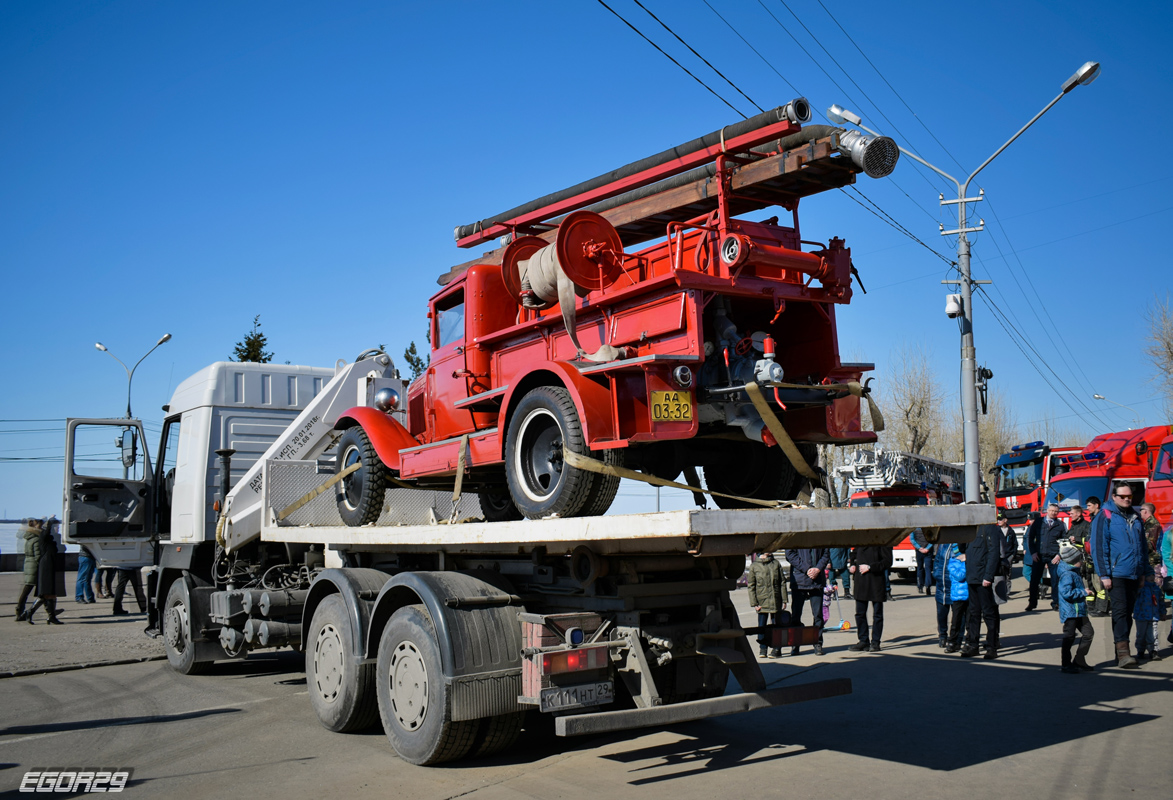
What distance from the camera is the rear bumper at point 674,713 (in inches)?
186

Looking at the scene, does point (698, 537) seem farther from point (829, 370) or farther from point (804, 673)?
point (804, 673)

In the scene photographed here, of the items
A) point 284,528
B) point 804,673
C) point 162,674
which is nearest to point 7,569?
point 162,674

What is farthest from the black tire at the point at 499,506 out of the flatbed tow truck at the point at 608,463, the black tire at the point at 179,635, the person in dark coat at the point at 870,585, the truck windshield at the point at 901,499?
the person in dark coat at the point at 870,585

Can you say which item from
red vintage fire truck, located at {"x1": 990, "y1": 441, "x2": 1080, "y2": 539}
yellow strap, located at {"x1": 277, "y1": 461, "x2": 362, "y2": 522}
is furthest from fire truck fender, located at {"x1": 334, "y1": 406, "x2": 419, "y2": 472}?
red vintage fire truck, located at {"x1": 990, "y1": 441, "x2": 1080, "y2": 539}

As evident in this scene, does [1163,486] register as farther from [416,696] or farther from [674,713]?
[416,696]

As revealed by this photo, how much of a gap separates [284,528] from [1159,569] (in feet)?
33.1

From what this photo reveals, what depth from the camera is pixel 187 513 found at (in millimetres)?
10242

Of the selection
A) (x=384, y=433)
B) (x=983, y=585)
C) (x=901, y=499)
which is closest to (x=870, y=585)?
(x=901, y=499)

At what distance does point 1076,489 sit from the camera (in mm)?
19625

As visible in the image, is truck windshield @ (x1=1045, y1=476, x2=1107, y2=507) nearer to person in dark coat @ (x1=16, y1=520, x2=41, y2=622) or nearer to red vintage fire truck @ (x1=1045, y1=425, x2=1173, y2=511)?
red vintage fire truck @ (x1=1045, y1=425, x2=1173, y2=511)

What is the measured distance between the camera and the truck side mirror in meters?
10.8

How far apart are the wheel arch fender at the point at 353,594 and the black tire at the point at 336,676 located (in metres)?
0.07

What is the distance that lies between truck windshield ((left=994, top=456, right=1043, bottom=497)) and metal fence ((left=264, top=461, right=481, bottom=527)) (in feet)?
67.3

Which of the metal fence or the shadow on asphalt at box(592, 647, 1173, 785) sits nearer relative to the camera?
the shadow on asphalt at box(592, 647, 1173, 785)
